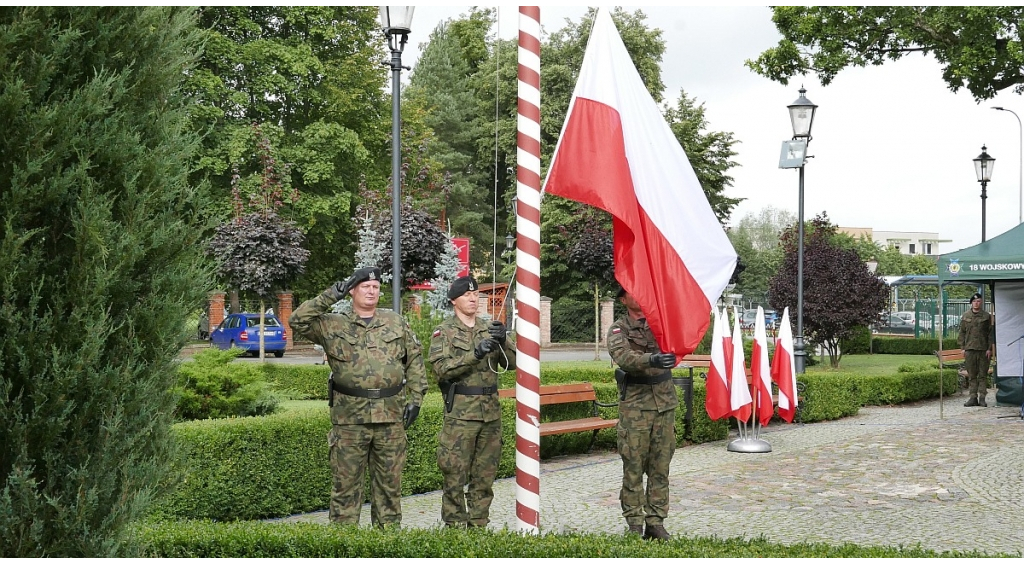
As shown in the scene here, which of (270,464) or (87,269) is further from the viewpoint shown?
(270,464)

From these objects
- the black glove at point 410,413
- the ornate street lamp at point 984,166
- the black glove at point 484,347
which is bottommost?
the black glove at point 410,413

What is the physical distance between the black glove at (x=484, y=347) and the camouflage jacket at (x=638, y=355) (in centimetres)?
101

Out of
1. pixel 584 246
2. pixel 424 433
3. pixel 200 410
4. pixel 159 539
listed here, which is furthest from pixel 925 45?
pixel 159 539

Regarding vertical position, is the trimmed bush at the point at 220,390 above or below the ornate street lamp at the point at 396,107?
below

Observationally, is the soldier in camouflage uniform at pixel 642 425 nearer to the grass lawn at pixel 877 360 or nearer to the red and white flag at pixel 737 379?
the red and white flag at pixel 737 379

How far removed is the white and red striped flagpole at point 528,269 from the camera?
17.1 feet

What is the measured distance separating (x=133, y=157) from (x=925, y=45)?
17337 millimetres

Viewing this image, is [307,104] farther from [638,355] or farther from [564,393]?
[638,355]

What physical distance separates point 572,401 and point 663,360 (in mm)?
5295

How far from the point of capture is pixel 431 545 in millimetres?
5035

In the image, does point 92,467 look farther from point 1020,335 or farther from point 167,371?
point 1020,335

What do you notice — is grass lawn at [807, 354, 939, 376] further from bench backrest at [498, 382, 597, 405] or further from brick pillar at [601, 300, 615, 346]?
bench backrest at [498, 382, 597, 405]

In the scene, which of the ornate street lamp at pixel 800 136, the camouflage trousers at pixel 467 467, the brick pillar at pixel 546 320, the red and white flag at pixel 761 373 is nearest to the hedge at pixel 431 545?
the camouflage trousers at pixel 467 467

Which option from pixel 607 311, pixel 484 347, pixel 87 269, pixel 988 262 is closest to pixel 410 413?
pixel 484 347
